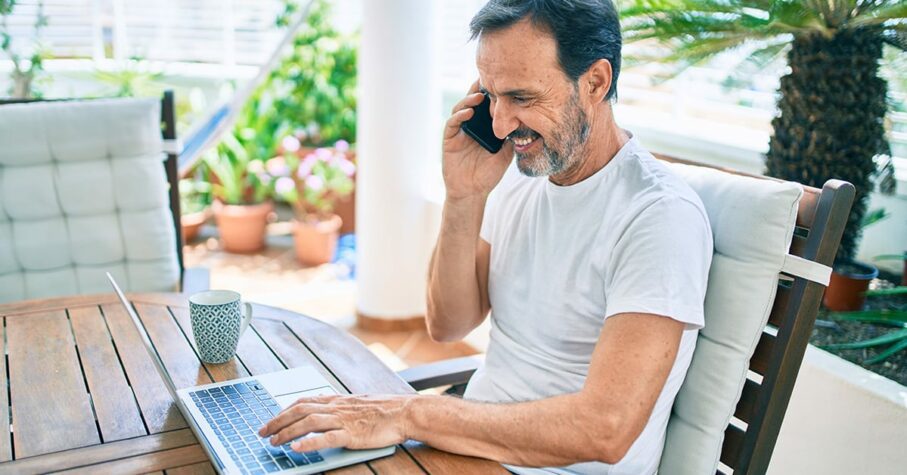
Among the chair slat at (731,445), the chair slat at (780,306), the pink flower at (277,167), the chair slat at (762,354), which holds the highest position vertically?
the chair slat at (780,306)

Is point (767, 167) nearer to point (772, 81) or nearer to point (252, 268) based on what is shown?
point (772, 81)

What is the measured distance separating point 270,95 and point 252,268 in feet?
3.24

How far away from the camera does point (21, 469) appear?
1.01 meters

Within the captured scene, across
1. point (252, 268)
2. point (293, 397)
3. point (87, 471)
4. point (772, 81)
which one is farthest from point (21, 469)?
point (252, 268)

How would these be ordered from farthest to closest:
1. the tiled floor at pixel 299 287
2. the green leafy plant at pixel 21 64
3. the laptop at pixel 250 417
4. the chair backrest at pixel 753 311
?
the tiled floor at pixel 299 287
the green leafy plant at pixel 21 64
the chair backrest at pixel 753 311
the laptop at pixel 250 417

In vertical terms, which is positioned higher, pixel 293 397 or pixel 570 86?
pixel 570 86

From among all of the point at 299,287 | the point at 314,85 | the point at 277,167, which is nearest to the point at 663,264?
the point at 299,287

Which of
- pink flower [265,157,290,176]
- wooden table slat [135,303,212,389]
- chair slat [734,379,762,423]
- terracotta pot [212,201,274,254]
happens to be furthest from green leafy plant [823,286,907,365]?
terracotta pot [212,201,274,254]

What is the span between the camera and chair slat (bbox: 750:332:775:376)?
1263mm

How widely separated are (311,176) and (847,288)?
270cm

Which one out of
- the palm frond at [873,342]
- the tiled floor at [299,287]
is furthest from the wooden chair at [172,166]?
the palm frond at [873,342]

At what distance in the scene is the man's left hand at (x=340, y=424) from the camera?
1041mm

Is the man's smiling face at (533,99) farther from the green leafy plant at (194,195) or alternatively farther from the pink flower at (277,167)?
the green leafy plant at (194,195)

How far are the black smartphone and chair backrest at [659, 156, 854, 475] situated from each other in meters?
0.41
